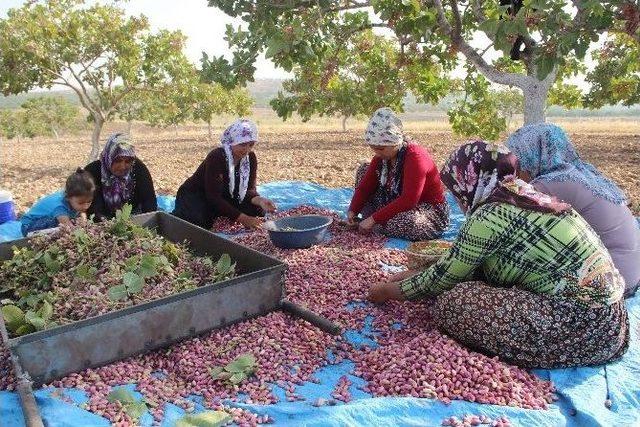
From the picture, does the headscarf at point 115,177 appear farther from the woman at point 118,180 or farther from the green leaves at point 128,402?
the green leaves at point 128,402

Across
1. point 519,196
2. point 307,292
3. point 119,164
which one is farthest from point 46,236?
point 519,196

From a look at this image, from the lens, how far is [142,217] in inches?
173

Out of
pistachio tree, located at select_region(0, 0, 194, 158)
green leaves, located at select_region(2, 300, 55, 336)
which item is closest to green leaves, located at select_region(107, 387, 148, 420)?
green leaves, located at select_region(2, 300, 55, 336)

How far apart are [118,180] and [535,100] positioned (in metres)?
3.82

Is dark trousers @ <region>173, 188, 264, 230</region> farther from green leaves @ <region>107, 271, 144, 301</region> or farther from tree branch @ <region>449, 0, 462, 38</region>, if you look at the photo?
tree branch @ <region>449, 0, 462, 38</region>

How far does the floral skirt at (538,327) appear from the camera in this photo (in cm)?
263

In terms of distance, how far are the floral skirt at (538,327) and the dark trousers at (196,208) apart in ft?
10.8

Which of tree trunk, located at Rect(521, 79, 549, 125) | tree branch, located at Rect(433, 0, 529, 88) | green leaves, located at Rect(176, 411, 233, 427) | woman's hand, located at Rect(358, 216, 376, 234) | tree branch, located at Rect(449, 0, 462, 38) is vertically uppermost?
tree branch, located at Rect(449, 0, 462, 38)

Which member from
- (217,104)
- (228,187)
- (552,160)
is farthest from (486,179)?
(217,104)

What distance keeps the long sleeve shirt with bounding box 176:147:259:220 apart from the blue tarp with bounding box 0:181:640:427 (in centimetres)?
287

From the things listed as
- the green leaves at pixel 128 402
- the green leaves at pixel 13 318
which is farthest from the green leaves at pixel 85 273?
the green leaves at pixel 128 402

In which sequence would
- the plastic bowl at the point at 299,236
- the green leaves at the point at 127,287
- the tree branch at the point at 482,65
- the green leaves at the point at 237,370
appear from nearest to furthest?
the green leaves at the point at 237,370 < the green leaves at the point at 127,287 < the plastic bowl at the point at 299,236 < the tree branch at the point at 482,65

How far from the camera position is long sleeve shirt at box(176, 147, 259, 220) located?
5.37m

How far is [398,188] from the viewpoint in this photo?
5.01m
